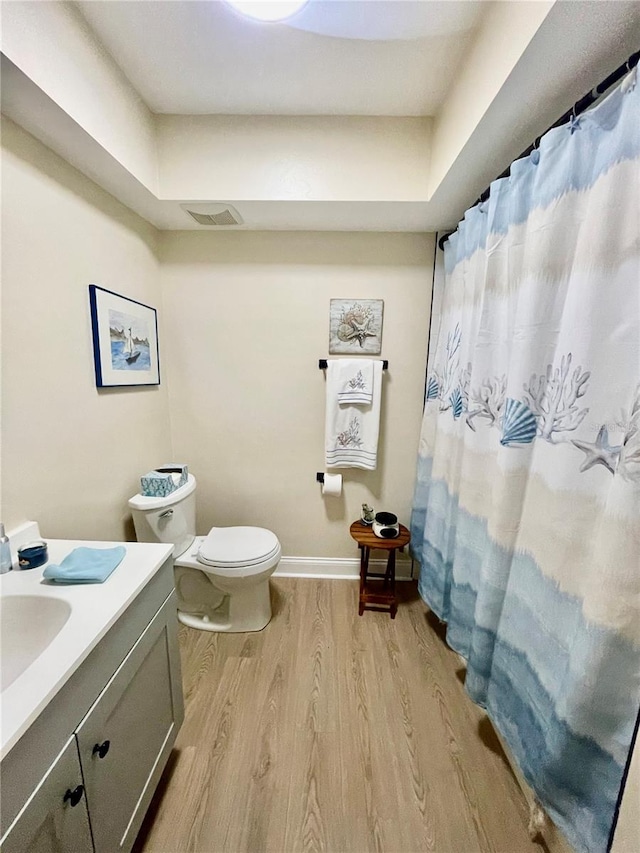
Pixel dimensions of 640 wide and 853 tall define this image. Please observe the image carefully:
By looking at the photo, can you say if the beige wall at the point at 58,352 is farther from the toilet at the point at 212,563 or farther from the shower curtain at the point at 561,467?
the shower curtain at the point at 561,467

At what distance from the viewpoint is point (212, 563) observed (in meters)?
1.58

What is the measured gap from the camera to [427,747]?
47.9 inches

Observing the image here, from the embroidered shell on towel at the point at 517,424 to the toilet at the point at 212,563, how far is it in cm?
122

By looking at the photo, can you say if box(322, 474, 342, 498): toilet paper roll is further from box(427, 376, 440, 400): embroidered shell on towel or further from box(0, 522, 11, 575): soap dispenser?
box(0, 522, 11, 575): soap dispenser

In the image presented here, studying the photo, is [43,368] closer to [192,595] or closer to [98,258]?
[98,258]

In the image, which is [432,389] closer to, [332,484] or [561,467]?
[332,484]

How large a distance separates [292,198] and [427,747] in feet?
7.59

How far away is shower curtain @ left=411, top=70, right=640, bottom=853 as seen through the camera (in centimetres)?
71

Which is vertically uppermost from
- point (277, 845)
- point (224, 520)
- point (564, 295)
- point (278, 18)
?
point (278, 18)

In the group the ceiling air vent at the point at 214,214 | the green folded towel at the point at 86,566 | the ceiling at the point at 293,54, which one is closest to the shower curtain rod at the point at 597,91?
the ceiling at the point at 293,54

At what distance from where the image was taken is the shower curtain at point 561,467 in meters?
0.71

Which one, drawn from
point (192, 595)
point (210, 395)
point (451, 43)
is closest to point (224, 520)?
point (192, 595)

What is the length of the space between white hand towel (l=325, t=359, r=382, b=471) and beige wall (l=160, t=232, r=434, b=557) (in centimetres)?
11

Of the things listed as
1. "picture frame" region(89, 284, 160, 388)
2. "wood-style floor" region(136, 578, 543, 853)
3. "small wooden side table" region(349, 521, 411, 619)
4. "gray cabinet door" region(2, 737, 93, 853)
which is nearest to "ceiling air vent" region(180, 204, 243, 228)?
"picture frame" region(89, 284, 160, 388)
